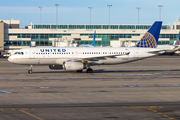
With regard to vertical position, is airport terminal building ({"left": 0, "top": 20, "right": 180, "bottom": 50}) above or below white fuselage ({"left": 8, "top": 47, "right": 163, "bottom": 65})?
above

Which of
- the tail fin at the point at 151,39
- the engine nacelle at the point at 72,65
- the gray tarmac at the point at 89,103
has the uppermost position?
the tail fin at the point at 151,39

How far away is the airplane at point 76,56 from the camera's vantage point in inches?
1567

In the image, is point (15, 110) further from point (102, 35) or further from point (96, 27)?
point (96, 27)

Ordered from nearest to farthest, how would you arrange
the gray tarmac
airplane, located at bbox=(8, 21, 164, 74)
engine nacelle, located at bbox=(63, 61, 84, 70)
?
the gray tarmac
engine nacelle, located at bbox=(63, 61, 84, 70)
airplane, located at bbox=(8, 21, 164, 74)

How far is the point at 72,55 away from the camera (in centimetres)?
4144

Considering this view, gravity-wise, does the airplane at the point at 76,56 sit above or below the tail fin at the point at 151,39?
below

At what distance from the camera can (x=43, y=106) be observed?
1778 cm

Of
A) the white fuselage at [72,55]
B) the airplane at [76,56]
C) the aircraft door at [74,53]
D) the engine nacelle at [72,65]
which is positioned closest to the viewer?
the engine nacelle at [72,65]

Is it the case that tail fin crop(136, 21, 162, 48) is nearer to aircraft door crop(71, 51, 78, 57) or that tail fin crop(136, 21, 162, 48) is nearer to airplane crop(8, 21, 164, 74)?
airplane crop(8, 21, 164, 74)

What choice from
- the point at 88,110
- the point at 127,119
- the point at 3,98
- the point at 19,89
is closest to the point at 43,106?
the point at 88,110

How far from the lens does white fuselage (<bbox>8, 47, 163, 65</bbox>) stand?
40188 mm

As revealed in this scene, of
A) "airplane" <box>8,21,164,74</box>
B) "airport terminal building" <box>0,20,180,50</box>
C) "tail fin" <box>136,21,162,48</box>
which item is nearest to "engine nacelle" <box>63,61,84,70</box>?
"airplane" <box>8,21,164,74</box>

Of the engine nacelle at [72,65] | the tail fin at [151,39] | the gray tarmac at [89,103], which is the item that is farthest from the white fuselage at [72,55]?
the gray tarmac at [89,103]

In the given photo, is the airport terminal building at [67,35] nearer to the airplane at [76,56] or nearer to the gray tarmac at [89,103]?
the airplane at [76,56]
